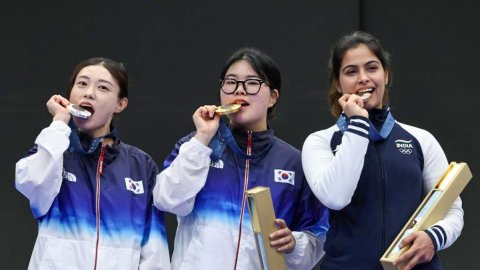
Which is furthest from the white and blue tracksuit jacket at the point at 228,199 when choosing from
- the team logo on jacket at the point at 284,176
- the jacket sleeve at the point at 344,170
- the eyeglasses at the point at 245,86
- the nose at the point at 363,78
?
the nose at the point at 363,78

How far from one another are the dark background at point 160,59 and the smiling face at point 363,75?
50.2 inches

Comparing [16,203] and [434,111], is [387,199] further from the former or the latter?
[16,203]

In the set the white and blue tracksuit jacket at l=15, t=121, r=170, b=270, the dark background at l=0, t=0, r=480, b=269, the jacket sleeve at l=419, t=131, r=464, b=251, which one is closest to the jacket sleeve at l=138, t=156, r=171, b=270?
the white and blue tracksuit jacket at l=15, t=121, r=170, b=270

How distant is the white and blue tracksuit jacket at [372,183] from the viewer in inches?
89.9

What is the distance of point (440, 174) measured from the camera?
2426 millimetres

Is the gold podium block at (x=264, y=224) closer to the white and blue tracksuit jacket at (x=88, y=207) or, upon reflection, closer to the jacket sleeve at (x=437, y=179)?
the white and blue tracksuit jacket at (x=88, y=207)

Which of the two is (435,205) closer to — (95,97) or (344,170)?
(344,170)

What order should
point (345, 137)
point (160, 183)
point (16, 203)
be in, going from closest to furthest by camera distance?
1. point (345, 137)
2. point (160, 183)
3. point (16, 203)

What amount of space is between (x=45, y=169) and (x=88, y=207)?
8.0 inches

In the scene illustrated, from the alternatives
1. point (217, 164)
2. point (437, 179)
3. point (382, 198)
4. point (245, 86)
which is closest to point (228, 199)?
point (217, 164)

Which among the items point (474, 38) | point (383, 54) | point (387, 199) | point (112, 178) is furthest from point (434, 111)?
point (112, 178)

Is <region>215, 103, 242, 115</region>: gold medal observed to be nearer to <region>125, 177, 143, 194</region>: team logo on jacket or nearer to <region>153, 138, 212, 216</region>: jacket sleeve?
<region>153, 138, 212, 216</region>: jacket sleeve

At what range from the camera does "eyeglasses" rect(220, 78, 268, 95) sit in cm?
264

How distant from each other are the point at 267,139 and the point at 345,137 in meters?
0.42
